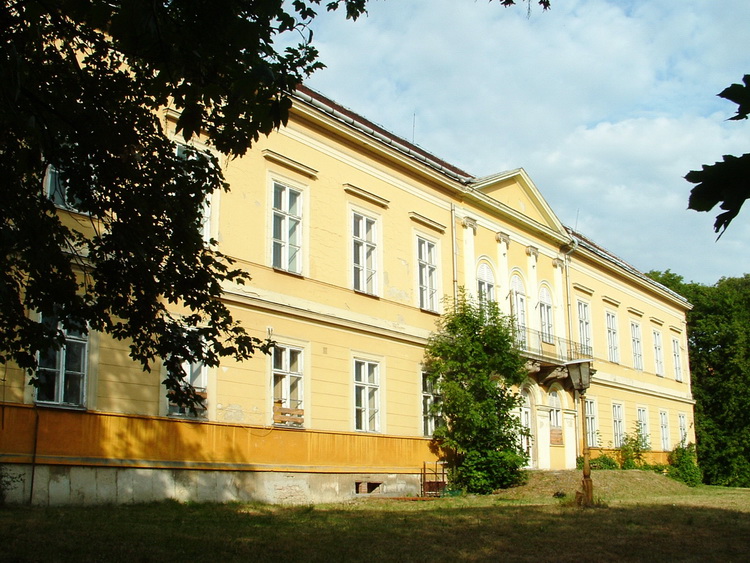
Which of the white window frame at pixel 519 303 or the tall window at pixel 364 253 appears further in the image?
the white window frame at pixel 519 303

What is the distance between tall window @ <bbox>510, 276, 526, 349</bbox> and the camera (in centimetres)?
2545

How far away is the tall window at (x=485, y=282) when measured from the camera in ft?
78.7

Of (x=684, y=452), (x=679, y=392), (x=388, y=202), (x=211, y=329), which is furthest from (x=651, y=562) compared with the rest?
(x=679, y=392)

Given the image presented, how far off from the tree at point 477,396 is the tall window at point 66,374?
923 centimetres

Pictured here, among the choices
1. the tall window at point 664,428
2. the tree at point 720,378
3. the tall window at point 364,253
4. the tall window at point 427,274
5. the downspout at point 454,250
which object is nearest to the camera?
the tall window at point 364,253

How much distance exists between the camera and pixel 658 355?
36.6 m

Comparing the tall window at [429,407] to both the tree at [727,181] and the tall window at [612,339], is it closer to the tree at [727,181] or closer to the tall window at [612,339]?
the tall window at [612,339]

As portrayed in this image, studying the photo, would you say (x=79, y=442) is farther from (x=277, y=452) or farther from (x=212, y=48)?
(x=212, y=48)

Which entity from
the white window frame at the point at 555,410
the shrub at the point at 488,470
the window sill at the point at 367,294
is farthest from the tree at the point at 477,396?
the white window frame at the point at 555,410

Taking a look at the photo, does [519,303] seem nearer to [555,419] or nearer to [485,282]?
[485,282]

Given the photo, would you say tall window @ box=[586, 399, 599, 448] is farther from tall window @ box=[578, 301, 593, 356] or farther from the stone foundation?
the stone foundation

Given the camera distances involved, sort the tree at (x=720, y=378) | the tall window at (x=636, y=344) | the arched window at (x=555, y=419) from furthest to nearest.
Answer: the tree at (x=720, y=378)
the tall window at (x=636, y=344)
the arched window at (x=555, y=419)

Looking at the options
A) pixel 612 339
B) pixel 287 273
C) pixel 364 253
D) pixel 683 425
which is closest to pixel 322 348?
pixel 287 273

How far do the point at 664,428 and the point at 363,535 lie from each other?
1110 inches
